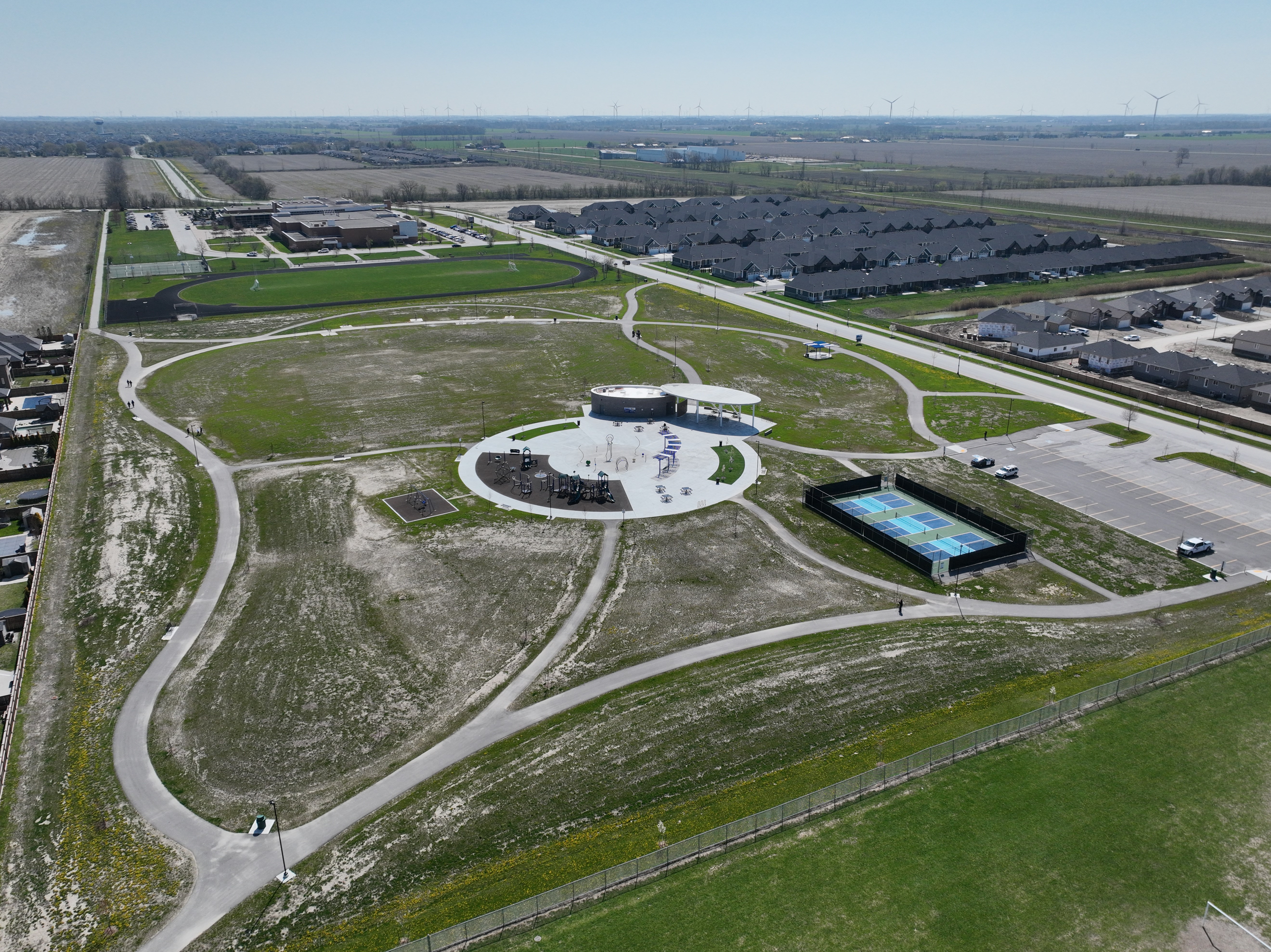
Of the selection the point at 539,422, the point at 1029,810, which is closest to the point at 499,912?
the point at 1029,810

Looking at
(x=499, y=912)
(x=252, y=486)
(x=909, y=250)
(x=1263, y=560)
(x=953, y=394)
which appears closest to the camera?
(x=499, y=912)

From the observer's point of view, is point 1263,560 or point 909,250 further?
point 909,250

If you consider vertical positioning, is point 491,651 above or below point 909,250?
below

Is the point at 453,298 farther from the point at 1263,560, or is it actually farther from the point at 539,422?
the point at 1263,560

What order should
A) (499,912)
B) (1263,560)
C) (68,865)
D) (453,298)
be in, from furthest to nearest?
(453,298) < (1263,560) < (68,865) < (499,912)

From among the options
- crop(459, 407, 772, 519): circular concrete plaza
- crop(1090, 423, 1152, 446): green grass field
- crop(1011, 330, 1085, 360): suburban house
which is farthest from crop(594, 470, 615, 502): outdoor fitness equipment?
crop(1011, 330, 1085, 360): suburban house

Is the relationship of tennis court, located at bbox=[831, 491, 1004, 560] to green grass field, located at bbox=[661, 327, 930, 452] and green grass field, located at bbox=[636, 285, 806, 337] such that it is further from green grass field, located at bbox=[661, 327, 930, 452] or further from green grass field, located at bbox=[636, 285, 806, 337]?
green grass field, located at bbox=[636, 285, 806, 337]
